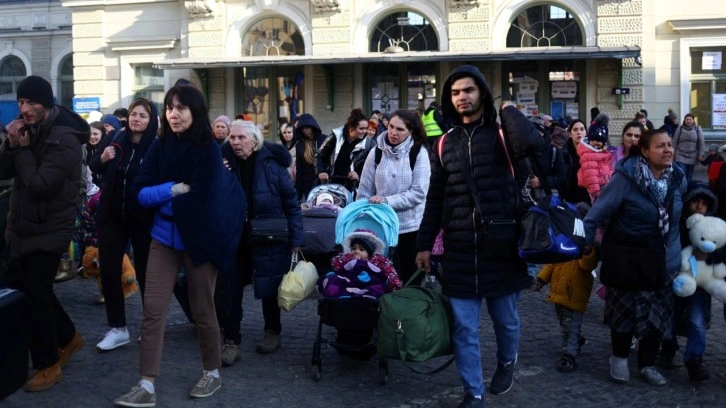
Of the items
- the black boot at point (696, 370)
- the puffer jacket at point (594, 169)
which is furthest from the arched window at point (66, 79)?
the black boot at point (696, 370)

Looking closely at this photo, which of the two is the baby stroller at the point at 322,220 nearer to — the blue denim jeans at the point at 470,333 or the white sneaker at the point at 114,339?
the white sneaker at the point at 114,339

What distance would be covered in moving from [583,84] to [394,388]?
16.0 meters

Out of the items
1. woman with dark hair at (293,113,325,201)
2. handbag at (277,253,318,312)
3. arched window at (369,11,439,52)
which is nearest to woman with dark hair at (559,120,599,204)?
woman with dark hair at (293,113,325,201)

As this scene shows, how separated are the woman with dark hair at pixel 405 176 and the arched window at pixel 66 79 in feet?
83.6

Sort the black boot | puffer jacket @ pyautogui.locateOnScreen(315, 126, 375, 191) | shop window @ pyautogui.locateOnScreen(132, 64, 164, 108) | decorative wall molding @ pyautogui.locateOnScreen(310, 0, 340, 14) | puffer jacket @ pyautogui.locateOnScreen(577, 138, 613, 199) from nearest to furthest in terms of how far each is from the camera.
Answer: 1. the black boot
2. puffer jacket @ pyautogui.locateOnScreen(577, 138, 613, 199)
3. puffer jacket @ pyautogui.locateOnScreen(315, 126, 375, 191)
4. decorative wall molding @ pyautogui.locateOnScreen(310, 0, 340, 14)
5. shop window @ pyautogui.locateOnScreen(132, 64, 164, 108)

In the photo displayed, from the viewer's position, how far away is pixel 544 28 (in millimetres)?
21266

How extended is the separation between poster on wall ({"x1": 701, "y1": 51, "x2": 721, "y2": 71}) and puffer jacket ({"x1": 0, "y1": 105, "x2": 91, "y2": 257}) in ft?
56.9

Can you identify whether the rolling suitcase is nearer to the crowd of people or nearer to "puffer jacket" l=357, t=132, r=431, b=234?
the crowd of people

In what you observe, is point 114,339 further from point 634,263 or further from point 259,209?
point 634,263

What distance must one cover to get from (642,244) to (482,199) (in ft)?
4.40

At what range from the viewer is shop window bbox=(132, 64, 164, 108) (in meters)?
24.3

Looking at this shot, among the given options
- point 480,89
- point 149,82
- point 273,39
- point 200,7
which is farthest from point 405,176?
point 149,82

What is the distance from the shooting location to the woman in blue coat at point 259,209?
6887 mm

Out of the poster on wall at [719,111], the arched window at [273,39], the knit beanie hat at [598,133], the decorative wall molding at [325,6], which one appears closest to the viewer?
the knit beanie hat at [598,133]
